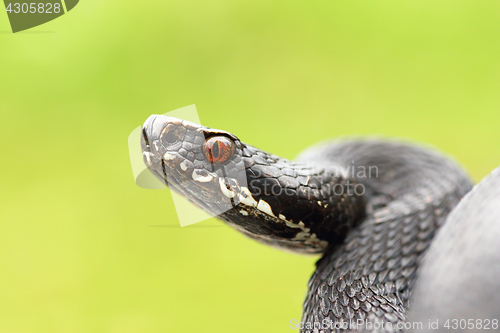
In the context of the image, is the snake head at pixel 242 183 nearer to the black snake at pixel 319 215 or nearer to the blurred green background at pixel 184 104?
the black snake at pixel 319 215

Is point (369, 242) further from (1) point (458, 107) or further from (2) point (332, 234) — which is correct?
(1) point (458, 107)

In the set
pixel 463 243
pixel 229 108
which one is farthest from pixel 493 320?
pixel 229 108

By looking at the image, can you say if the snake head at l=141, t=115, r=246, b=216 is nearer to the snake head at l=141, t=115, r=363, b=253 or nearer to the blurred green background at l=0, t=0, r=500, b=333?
the snake head at l=141, t=115, r=363, b=253

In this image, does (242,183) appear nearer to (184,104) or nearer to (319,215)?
(319,215)

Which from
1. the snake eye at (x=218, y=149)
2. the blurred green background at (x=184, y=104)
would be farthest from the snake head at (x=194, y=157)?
the blurred green background at (x=184, y=104)

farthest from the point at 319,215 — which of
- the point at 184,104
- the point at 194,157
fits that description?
the point at 184,104

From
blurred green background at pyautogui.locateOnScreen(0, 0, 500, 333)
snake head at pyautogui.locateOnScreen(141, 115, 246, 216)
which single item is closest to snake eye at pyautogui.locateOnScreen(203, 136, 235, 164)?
snake head at pyautogui.locateOnScreen(141, 115, 246, 216)
